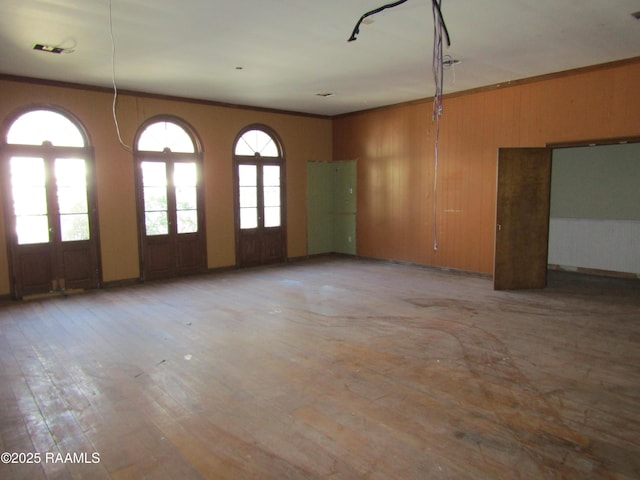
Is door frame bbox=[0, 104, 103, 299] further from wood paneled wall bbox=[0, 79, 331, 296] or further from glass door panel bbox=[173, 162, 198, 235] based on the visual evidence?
glass door panel bbox=[173, 162, 198, 235]

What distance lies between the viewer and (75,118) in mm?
6621

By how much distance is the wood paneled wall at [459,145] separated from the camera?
6.00 metres

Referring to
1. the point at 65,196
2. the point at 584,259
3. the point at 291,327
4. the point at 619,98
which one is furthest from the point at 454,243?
Answer: the point at 65,196

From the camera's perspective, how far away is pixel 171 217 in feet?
25.0

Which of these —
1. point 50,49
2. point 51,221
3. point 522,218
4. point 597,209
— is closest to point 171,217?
point 51,221

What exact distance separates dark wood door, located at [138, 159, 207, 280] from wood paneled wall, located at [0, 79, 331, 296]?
161 millimetres

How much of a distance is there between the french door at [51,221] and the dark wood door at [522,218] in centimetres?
612

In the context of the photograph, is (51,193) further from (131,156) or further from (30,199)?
(131,156)

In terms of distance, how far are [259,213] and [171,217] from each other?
1796 mm

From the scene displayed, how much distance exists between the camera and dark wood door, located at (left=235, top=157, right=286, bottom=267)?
8.53m

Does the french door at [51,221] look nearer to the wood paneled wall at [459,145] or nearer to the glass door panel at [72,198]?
the glass door panel at [72,198]

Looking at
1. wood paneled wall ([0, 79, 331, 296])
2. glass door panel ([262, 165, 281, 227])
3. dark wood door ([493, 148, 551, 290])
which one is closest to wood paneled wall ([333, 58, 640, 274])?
dark wood door ([493, 148, 551, 290])

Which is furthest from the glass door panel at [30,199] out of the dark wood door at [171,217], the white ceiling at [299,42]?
the dark wood door at [171,217]

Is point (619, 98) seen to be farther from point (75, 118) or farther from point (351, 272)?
point (75, 118)
